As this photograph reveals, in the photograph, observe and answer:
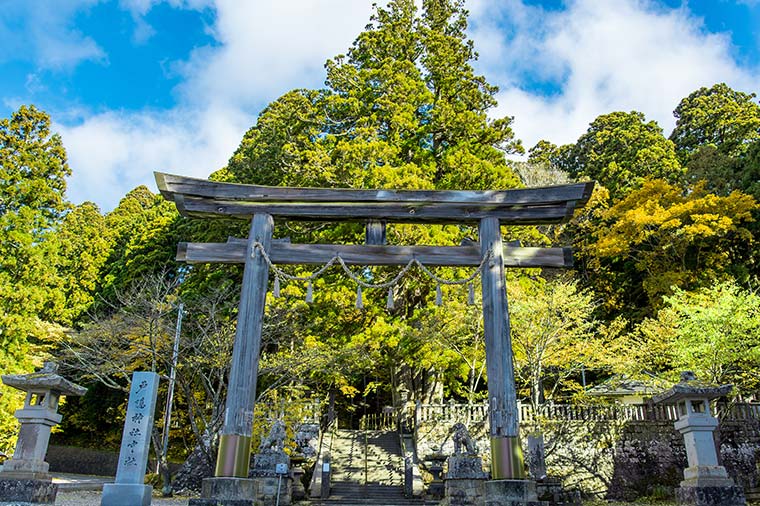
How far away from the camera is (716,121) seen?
2661 centimetres

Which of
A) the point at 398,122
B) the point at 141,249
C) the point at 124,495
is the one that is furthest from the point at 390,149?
the point at 141,249

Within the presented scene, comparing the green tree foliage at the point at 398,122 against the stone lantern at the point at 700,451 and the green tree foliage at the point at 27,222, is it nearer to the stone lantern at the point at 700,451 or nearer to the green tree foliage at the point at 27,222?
the green tree foliage at the point at 27,222

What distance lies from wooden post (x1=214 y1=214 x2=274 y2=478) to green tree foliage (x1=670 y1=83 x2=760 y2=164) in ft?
74.3

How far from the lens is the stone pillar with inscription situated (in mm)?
8320

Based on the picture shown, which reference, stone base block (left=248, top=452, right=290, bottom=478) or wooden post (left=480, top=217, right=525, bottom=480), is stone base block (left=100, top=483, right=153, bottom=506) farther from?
wooden post (left=480, top=217, right=525, bottom=480)

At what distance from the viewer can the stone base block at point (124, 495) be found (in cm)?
827

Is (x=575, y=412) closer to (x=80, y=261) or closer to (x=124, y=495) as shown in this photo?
(x=124, y=495)

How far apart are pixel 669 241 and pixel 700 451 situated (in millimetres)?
13266

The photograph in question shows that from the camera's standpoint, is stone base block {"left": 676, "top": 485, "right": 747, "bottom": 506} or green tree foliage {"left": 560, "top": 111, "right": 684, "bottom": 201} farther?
green tree foliage {"left": 560, "top": 111, "right": 684, "bottom": 201}

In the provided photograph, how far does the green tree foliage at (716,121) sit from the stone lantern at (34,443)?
25.7 meters

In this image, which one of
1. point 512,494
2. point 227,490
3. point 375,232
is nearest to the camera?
point 227,490

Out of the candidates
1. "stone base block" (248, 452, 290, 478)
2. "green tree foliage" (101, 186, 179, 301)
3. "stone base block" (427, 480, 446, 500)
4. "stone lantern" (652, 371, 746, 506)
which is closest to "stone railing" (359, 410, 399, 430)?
"stone base block" (427, 480, 446, 500)

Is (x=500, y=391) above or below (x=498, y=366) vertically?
below

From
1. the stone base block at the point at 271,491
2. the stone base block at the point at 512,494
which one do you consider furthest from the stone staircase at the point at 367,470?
the stone base block at the point at 512,494
